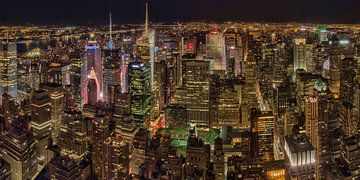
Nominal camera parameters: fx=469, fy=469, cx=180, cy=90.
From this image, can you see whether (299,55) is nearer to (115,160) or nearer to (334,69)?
(334,69)

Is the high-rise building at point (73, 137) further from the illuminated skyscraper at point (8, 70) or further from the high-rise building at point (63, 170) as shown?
the illuminated skyscraper at point (8, 70)

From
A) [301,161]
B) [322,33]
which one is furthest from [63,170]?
[322,33]

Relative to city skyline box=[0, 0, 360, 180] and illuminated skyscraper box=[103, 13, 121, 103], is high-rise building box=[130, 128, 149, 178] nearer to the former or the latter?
city skyline box=[0, 0, 360, 180]

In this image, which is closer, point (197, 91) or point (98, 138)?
point (98, 138)

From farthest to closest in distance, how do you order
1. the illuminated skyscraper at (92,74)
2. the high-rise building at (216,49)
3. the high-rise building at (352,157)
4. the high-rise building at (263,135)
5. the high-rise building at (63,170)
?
the high-rise building at (216,49)
the illuminated skyscraper at (92,74)
the high-rise building at (263,135)
the high-rise building at (63,170)
the high-rise building at (352,157)

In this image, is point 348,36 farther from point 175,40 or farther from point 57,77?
point 57,77

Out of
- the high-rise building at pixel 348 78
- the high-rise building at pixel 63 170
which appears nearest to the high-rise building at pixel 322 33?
the high-rise building at pixel 348 78

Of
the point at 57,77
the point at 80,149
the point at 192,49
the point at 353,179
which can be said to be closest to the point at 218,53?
the point at 192,49

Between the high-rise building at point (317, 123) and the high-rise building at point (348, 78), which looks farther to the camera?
the high-rise building at point (348, 78)
